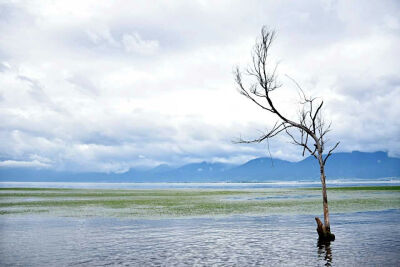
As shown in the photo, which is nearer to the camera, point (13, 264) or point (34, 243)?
point (13, 264)

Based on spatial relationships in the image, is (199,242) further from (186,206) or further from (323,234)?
(186,206)

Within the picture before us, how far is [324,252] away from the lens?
2127 centimetres

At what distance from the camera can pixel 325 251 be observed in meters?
21.5

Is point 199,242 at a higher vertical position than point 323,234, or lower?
lower

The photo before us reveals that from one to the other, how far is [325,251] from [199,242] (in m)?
8.37

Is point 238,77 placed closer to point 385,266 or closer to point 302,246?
point 302,246

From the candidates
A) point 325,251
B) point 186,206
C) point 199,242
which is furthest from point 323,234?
point 186,206

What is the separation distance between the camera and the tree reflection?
1927 cm

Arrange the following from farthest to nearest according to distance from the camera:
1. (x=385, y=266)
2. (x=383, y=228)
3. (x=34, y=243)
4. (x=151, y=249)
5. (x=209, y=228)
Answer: (x=209, y=228) < (x=383, y=228) < (x=34, y=243) < (x=151, y=249) < (x=385, y=266)

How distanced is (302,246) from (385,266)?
235 inches

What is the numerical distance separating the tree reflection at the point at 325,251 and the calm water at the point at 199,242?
0.05 meters

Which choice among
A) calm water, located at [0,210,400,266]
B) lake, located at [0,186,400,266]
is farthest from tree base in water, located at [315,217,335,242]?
lake, located at [0,186,400,266]

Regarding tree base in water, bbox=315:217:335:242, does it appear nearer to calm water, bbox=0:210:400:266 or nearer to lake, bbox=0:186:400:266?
calm water, bbox=0:210:400:266

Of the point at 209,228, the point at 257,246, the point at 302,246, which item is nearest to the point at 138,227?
the point at 209,228
